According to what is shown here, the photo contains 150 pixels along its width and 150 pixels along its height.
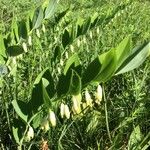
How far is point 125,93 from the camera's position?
1417 millimetres

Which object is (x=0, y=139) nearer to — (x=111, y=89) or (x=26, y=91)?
(x=26, y=91)

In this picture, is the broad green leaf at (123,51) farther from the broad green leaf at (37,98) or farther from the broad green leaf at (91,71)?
the broad green leaf at (37,98)

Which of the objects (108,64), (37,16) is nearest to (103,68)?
(108,64)

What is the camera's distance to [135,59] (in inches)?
30.9

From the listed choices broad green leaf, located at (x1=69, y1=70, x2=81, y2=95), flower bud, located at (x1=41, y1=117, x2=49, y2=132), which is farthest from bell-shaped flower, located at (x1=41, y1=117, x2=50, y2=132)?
broad green leaf, located at (x1=69, y1=70, x2=81, y2=95)

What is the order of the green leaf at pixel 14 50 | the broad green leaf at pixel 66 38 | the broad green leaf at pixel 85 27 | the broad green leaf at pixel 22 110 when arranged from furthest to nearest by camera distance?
the broad green leaf at pixel 85 27, the broad green leaf at pixel 66 38, the green leaf at pixel 14 50, the broad green leaf at pixel 22 110

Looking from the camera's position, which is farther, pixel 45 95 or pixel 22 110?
pixel 22 110

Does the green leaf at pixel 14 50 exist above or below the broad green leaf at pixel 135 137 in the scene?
above

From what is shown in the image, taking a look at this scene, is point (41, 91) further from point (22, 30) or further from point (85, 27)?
point (85, 27)

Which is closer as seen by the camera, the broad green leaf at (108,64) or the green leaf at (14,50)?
the broad green leaf at (108,64)

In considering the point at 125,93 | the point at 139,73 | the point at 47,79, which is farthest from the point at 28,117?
the point at 139,73

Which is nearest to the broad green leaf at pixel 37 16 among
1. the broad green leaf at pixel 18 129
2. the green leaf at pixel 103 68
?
the broad green leaf at pixel 18 129

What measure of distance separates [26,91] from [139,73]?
459 millimetres

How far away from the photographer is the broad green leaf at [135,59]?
769mm
